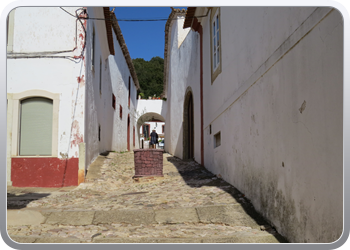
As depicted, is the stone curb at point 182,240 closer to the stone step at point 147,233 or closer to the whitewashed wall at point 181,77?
the stone step at point 147,233

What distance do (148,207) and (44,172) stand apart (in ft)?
10.1

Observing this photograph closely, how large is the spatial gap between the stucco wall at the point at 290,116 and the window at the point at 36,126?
3.84 m

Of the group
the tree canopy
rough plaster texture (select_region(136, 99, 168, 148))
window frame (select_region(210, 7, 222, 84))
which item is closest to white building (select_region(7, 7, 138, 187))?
window frame (select_region(210, 7, 222, 84))

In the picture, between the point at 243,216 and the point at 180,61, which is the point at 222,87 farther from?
the point at 180,61

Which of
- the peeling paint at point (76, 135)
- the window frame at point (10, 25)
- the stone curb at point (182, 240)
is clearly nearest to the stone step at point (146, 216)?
the stone curb at point (182, 240)

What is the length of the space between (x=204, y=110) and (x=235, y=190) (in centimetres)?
387

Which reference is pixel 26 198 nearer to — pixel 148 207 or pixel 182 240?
pixel 148 207

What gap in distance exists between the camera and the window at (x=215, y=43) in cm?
704

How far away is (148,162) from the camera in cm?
820

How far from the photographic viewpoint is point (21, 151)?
6.66m

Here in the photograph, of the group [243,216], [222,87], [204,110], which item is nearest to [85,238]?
[243,216]

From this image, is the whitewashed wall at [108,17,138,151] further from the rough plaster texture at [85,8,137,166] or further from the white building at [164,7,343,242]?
the white building at [164,7,343,242]

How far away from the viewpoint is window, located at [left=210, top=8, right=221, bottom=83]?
23.1 feet

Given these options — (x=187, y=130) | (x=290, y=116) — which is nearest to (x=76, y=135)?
(x=290, y=116)
